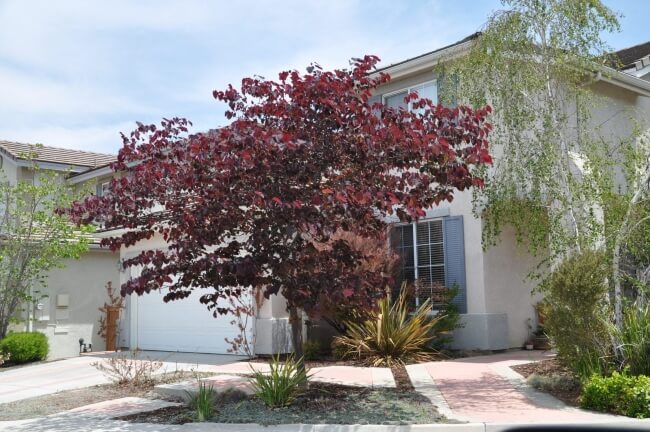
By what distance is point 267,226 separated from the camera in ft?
29.5

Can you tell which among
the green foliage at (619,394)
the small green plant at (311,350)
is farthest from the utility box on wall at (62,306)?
the green foliage at (619,394)

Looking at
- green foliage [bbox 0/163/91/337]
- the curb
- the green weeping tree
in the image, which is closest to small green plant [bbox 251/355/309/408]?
the curb

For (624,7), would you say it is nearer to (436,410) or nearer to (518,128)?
(518,128)

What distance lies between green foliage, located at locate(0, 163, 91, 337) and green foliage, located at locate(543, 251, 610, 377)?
12186 mm

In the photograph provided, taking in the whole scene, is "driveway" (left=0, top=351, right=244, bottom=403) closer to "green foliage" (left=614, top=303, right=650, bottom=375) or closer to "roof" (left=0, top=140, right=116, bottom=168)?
"green foliage" (left=614, top=303, right=650, bottom=375)

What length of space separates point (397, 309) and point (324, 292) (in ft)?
18.7

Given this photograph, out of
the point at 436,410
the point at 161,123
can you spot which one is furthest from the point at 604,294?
the point at 161,123

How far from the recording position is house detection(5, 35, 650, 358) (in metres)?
14.4

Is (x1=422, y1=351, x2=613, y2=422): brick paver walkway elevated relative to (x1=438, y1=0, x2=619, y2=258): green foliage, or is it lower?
lower

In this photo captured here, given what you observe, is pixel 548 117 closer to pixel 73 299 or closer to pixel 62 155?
pixel 73 299

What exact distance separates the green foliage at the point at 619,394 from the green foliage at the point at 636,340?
1.05ft

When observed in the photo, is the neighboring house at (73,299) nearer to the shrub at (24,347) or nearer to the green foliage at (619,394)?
the shrub at (24,347)

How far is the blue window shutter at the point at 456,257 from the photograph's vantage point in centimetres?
1459

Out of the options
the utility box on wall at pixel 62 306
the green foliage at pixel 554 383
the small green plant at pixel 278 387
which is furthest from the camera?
the utility box on wall at pixel 62 306
